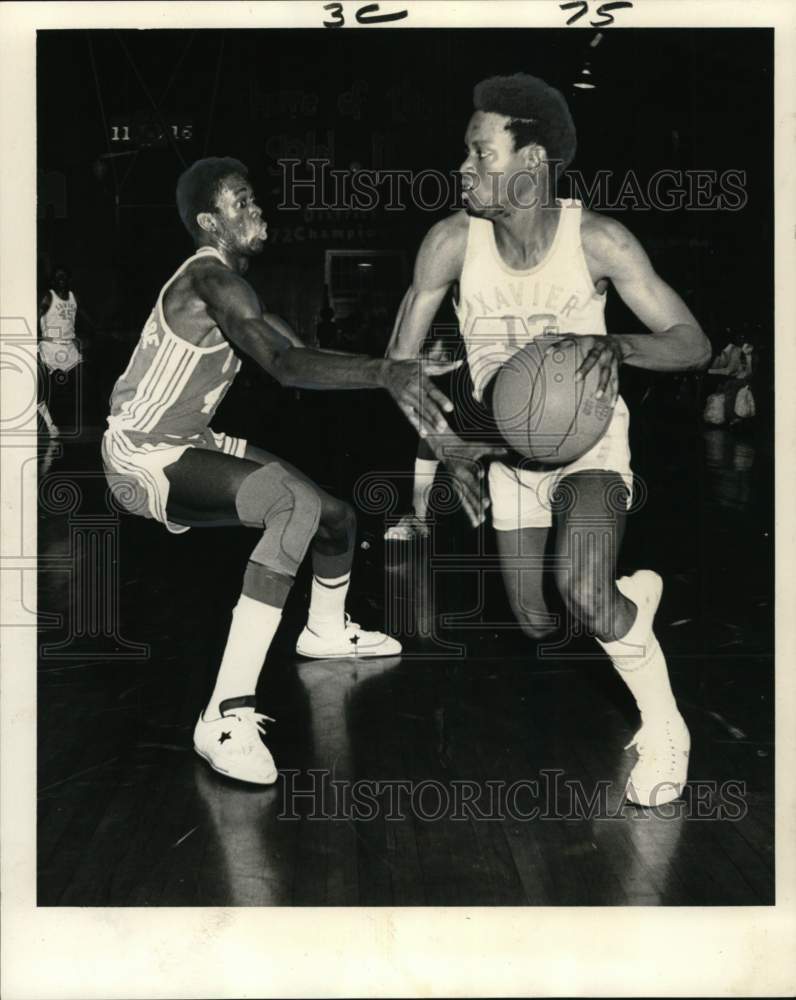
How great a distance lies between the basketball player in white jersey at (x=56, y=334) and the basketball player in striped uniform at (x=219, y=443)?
0.54ft

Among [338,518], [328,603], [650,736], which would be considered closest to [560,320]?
[338,518]

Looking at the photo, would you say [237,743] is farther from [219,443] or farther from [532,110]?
[532,110]

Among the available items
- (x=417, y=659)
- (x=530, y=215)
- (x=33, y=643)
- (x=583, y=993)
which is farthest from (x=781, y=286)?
(x=33, y=643)

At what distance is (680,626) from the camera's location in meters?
4.24

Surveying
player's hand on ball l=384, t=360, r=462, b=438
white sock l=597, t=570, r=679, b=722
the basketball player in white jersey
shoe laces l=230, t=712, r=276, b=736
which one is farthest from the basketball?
the basketball player in white jersey

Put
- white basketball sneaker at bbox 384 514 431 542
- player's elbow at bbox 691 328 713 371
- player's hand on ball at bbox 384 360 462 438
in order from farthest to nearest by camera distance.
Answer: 1. white basketball sneaker at bbox 384 514 431 542
2. player's elbow at bbox 691 328 713 371
3. player's hand on ball at bbox 384 360 462 438

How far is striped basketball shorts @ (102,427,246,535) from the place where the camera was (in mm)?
4070

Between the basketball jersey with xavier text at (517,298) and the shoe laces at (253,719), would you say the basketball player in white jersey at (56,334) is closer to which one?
the shoe laces at (253,719)

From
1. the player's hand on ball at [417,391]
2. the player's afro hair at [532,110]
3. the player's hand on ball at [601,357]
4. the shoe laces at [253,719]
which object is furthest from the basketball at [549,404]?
the shoe laces at [253,719]

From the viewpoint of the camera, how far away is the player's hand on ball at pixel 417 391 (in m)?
3.91

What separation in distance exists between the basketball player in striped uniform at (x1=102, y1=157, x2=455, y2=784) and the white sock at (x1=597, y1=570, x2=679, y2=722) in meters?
0.77

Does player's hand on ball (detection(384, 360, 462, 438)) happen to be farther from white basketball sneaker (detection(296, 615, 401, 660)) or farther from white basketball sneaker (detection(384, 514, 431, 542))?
white basketball sneaker (detection(296, 615, 401, 660))

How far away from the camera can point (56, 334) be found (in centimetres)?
401

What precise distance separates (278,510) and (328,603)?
34cm
